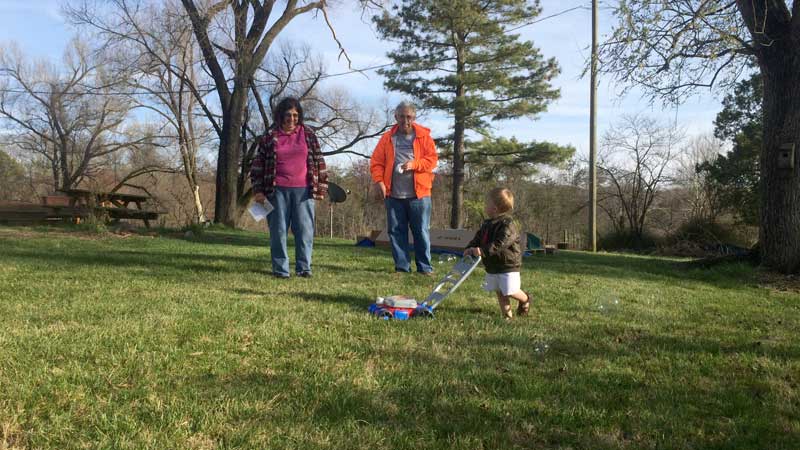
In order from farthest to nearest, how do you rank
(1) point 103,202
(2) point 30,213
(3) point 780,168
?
(1) point 103,202 < (2) point 30,213 < (3) point 780,168

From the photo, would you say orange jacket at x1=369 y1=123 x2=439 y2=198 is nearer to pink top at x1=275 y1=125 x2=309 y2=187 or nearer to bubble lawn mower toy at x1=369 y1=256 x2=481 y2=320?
pink top at x1=275 y1=125 x2=309 y2=187

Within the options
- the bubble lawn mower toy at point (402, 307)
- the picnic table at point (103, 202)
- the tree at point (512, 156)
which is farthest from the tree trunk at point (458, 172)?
the bubble lawn mower toy at point (402, 307)

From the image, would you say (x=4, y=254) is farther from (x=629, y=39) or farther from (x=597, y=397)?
(x=629, y=39)

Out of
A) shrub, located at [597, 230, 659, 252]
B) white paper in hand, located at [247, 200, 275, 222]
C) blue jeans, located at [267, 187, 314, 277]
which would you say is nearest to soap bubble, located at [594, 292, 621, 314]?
blue jeans, located at [267, 187, 314, 277]

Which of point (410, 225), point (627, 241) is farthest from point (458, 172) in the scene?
point (410, 225)

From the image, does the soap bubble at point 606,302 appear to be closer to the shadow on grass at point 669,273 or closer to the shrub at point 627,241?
the shadow on grass at point 669,273

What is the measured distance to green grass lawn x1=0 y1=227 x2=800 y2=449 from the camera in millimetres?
1955

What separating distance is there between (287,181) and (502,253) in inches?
105

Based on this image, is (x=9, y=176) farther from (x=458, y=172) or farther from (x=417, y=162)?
(x=417, y=162)

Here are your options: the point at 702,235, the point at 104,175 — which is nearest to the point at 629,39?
the point at 702,235

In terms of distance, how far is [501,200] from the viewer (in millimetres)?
4332

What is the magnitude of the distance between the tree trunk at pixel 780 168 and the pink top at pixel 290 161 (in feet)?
21.0

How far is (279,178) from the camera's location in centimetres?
578

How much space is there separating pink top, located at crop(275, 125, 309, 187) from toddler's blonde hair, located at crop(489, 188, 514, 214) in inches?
91.8
